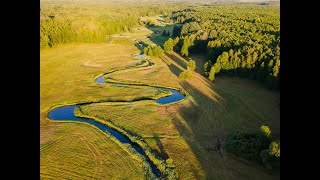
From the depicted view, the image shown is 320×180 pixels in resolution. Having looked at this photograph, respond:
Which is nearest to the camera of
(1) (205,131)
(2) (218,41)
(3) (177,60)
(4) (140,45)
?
(1) (205,131)

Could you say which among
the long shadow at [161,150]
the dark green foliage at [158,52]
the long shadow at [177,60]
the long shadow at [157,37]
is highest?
the long shadow at [157,37]

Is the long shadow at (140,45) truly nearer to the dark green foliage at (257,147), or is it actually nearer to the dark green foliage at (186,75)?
the dark green foliage at (186,75)

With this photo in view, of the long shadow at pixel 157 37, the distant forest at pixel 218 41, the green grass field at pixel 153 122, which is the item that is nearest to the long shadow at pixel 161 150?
the green grass field at pixel 153 122

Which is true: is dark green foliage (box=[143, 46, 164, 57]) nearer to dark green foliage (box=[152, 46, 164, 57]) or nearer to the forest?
dark green foliage (box=[152, 46, 164, 57])

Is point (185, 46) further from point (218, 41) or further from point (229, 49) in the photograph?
point (229, 49)

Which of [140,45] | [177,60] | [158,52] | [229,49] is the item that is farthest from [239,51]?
[140,45]

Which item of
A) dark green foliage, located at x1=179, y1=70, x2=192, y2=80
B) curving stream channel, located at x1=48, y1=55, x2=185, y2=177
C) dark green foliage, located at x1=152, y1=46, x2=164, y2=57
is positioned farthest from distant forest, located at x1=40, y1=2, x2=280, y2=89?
curving stream channel, located at x1=48, y1=55, x2=185, y2=177
